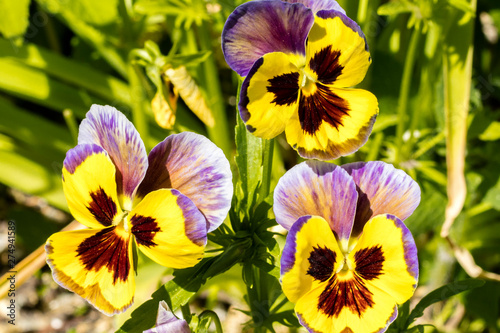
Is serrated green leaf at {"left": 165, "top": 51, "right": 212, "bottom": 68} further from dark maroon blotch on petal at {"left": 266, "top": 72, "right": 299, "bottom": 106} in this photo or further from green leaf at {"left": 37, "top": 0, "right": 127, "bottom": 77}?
green leaf at {"left": 37, "top": 0, "right": 127, "bottom": 77}

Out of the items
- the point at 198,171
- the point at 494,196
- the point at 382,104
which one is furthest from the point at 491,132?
the point at 198,171

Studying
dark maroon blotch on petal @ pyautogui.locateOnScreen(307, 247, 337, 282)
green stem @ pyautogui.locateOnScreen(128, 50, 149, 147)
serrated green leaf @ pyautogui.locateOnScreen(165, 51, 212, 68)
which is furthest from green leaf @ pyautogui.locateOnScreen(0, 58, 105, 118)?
dark maroon blotch on petal @ pyautogui.locateOnScreen(307, 247, 337, 282)

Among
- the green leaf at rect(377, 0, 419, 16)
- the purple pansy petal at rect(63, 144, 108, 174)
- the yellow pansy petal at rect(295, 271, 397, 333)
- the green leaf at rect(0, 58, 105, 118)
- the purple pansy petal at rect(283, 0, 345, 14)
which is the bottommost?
the green leaf at rect(0, 58, 105, 118)

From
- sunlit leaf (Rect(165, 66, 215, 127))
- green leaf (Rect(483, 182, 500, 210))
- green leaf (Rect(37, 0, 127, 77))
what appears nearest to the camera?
sunlit leaf (Rect(165, 66, 215, 127))

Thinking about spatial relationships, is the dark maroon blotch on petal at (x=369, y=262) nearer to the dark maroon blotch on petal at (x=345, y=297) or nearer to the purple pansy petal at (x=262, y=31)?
the dark maroon blotch on petal at (x=345, y=297)

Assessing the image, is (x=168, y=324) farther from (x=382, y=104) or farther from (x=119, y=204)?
(x=382, y=104)

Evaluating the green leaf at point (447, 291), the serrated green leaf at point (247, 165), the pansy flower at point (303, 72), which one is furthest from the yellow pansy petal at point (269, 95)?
the green leaf at point (447, 291)

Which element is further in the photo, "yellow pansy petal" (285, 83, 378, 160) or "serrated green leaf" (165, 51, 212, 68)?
"serrated green leaf" (165, 51, 212, 68)

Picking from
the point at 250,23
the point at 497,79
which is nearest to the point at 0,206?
the point at 250,23
